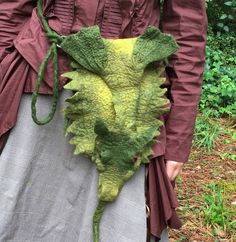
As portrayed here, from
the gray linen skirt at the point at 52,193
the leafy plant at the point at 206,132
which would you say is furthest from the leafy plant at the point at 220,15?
the gray linen skirt at the point at 52,193

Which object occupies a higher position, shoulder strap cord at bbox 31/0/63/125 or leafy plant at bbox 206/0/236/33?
leafy plant at bbox 206/0/236/33

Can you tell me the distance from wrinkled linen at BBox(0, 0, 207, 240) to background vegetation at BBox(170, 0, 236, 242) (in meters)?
1.49

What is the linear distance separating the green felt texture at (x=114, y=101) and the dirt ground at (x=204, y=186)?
1617 mm

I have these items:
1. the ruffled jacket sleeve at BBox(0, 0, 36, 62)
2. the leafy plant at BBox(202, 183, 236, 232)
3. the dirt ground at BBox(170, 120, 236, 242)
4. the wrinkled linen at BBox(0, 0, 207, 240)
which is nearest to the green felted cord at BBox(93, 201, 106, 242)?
the wrinkled linen at BBox(0, 0, 207, 240)

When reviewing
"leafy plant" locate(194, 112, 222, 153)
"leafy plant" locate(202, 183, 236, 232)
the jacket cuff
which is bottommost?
"leafy plant" locate(202, 183, 236, 232)

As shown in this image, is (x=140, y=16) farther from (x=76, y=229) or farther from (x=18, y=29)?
(x=76, y=229)

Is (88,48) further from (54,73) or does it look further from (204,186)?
(204,186)

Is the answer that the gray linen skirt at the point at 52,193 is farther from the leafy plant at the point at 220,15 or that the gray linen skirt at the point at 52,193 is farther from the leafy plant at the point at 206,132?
the leafy plant at the point at 220,15

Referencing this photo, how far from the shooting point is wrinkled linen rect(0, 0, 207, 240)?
5.80 ft

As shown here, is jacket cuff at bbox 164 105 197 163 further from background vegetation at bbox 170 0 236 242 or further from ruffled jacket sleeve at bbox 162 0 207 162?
background vegetation at bbox 170 0 236 242

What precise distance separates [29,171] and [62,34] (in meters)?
0.47

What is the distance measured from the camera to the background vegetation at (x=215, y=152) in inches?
132

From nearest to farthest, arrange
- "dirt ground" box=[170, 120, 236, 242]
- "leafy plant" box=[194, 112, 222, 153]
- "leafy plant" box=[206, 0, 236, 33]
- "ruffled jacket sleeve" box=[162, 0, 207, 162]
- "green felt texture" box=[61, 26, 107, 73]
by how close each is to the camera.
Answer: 1. "green felt texture" box=[61, 26, 107, 73]
2. "ruffled jacket sleeve" box=[162, 0, 207, 162]
3. "dirt ground" box=[170, 120, 236, 242]
4. "leafy plant" box=[194, 112, 222, 153]
5. "leafy plant" box=[206, 0, 236, 33]

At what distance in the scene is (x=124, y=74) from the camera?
5.62 ft
